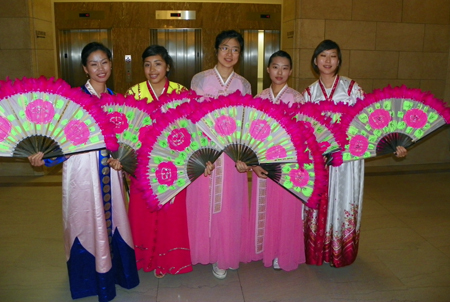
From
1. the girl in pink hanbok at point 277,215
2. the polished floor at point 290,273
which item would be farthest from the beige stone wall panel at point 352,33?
the girl in pink hanbok at point 277,215

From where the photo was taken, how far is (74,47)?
25.1 feet

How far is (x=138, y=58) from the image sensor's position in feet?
24.6

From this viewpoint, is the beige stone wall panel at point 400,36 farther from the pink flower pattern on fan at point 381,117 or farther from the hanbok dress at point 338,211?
the pink flower pattern on fan at point 381,117

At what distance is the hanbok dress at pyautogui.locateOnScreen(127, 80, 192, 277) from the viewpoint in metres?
2.65

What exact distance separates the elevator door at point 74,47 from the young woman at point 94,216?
5429mm

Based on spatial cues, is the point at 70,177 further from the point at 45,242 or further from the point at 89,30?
the point at 89,30

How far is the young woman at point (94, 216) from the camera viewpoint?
2318 mm

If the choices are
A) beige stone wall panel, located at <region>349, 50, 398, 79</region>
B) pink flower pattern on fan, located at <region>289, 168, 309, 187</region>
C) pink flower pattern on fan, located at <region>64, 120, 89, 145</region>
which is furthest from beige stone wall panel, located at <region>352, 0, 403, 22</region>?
pink flower pattern on fan, located at <region>64, 120, 89, 145</region>

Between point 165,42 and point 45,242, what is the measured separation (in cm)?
515

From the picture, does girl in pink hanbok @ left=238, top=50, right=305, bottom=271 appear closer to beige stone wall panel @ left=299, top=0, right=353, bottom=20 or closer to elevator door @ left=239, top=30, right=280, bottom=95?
beige stone wall panel @ left=299, top=0, right=353, bottom=20

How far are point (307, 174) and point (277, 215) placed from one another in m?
0.52

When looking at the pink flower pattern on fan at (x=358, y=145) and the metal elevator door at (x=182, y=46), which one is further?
the metal elevator door at (x=182, y=46)

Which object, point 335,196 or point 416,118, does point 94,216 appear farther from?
point 416,118

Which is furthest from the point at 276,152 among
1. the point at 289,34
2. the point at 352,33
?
the point at 352,33
